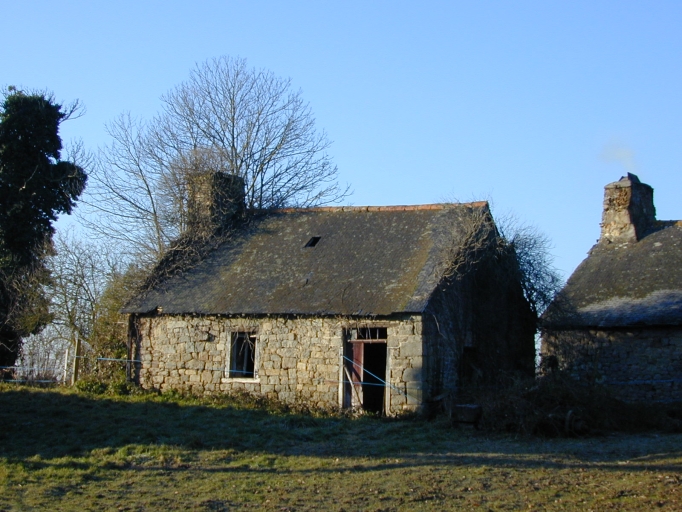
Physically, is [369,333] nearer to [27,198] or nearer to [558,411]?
[558,411]

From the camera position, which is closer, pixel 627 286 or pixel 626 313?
pixel 626 313

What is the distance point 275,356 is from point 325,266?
8.99ft

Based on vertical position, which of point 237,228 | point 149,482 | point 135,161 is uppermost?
point 135,161

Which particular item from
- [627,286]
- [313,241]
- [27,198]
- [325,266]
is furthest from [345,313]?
[27,198]

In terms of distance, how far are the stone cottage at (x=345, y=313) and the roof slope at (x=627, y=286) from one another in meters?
2.03

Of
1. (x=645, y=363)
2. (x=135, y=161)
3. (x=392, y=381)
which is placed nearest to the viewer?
(x=392, y=381)

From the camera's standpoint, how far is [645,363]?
69.9 ft

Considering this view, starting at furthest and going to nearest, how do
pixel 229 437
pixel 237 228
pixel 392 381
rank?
pixel 237 228 → pixel 392 381 → pixel 229 437

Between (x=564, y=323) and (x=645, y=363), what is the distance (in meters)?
2.40

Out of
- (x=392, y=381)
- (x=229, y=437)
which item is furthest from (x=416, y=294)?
(x=229, y=437)

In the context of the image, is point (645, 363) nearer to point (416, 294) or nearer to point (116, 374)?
point (416, 294)

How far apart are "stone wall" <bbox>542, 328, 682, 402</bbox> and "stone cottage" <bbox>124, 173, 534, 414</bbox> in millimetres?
1491

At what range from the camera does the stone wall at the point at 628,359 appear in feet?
68.6

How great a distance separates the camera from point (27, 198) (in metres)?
26.4
